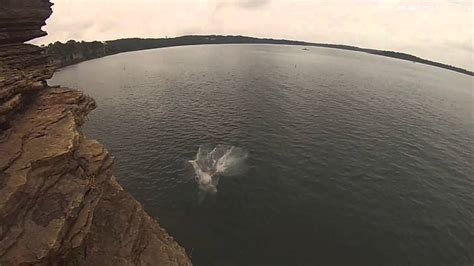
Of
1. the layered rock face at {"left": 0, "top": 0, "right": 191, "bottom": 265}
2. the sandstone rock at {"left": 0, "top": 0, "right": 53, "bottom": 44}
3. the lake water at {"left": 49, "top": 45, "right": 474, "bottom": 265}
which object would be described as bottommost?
the lake water at {"left": 49, "top": 45, "right": 474, "bottom": 265}

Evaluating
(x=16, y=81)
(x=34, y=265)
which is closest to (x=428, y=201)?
(x=34, y=265)

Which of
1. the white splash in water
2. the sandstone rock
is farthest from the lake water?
the sandstone rock

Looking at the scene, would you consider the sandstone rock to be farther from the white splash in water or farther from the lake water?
the white splash in water

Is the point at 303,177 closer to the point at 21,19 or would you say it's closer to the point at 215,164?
the point at 215,164

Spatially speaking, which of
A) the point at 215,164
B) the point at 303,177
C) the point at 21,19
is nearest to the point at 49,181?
the point at 21,19

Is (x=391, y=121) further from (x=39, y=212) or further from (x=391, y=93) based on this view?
(x=39, y=212)
